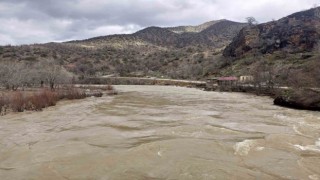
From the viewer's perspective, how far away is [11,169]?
11844 mm

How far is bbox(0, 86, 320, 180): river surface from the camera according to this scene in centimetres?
1132

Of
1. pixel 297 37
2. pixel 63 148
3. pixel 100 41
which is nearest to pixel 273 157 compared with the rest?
pixel 63 148

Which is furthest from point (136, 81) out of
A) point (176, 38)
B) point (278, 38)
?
point (176, 38)

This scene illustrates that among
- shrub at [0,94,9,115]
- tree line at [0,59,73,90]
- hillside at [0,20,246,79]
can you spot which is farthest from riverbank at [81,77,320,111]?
shrub at [0,94,9,115]

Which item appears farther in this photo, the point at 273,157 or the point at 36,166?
the point at 273,157

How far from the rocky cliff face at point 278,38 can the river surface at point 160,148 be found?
7090 cm

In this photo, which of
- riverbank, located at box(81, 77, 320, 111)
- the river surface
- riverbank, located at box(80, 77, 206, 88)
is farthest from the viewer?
riverbank, located at box(80, 77, 206, 88)

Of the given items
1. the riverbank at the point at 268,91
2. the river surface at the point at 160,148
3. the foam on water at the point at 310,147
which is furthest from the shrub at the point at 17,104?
the riverbank at the point at 268,91

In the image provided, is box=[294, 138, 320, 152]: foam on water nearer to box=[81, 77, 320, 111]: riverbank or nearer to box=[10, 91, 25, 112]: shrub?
box=[81, 77, 320, 111]: riverbank

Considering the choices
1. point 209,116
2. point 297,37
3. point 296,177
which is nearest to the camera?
point 296,177

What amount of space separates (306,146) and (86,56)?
4316 inches

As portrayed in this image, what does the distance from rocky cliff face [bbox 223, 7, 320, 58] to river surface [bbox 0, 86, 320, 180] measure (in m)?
70.9

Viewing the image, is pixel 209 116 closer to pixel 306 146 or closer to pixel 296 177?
pixel 306 146

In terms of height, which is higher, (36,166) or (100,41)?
(100,41)
